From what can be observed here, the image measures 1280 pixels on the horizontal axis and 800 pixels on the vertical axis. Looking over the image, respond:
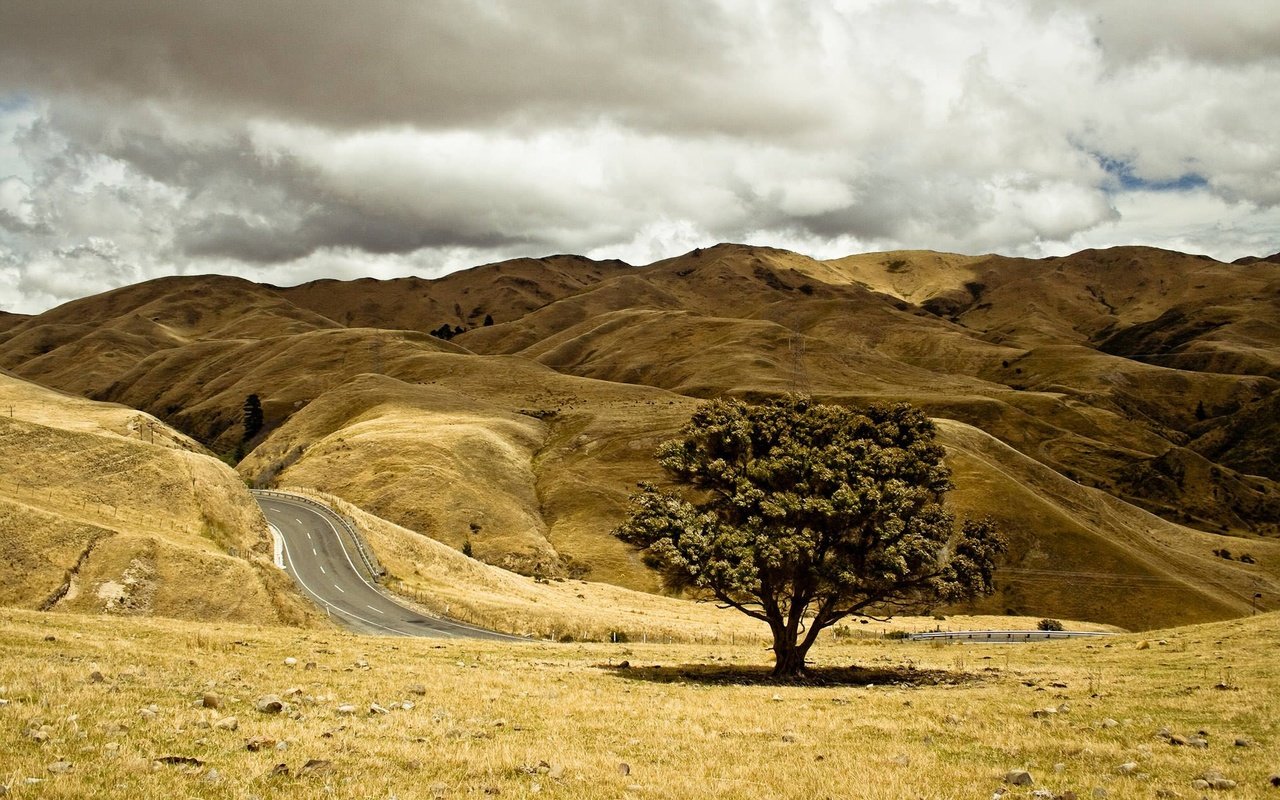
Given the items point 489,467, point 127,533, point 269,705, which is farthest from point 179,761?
point 489,467

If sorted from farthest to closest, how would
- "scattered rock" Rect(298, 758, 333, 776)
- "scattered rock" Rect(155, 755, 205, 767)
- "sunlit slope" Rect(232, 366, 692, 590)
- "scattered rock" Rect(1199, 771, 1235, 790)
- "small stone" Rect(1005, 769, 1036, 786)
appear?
"sunlit slope" Rect(232, 366, 692, 590) → "small stone" Rect(1005, 769, 1036, 786) → "scattered rock" Rect(1199, 771, 1235, 790) → "scattered rock" Rect(298, 758, 333, 776) → "scattered rock" Rect(155, 755, 205, 767)

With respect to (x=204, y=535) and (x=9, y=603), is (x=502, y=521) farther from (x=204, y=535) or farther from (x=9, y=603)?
(x=9, y=603)

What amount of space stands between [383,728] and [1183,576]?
144543 millimetres

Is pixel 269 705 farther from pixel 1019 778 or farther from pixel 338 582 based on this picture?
pixel 338 582

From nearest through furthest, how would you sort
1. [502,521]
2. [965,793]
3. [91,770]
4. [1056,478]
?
[91,770] → [965,793] → [502,521] → [1056,478]

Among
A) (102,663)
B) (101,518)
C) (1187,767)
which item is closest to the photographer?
(1187,767)

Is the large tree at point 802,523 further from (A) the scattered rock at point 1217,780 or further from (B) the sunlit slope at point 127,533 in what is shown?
(B) the sunlit slope at point 127,533

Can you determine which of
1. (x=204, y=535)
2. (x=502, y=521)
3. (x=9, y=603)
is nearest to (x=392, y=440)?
(x=502, y=521)

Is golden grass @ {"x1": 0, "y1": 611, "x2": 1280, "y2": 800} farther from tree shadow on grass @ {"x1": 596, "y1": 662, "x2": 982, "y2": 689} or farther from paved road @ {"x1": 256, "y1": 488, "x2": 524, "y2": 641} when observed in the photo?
paved road @ {"x1": 256, "y1": 488, "x2": 524, "y2": 641}

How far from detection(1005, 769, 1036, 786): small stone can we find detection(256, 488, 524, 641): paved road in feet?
137

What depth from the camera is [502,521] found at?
11600 centimetres

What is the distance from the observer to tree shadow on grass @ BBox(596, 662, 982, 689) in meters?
31.6

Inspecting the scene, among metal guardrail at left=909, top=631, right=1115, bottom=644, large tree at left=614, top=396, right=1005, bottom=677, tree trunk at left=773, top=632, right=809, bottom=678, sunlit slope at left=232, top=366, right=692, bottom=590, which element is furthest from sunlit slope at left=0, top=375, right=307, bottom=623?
metal guardrail at left=909, top=631, right=1115, bottom=644

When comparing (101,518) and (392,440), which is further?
(392,440)
